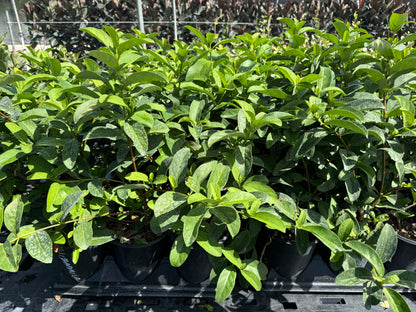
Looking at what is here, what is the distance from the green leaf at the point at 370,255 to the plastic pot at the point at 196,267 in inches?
26.5

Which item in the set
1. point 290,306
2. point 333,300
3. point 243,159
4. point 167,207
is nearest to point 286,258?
point 290,306

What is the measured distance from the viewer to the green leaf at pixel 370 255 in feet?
3.37

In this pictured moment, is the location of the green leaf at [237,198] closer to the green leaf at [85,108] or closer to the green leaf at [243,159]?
the green leaf at [243,159]

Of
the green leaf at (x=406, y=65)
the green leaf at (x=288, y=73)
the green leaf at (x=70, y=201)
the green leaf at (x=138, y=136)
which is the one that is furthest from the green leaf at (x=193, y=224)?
the green leaf at (x=406, y=65)

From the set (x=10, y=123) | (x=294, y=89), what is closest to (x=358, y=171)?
(x=294, y=89)

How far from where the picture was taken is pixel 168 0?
7.19 m

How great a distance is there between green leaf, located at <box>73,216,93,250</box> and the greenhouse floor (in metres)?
0.53

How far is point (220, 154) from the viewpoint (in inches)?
49.4

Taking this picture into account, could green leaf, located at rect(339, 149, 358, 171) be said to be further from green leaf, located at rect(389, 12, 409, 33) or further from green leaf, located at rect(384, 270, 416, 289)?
green leaf, located at rect(389, 12, 409, 33)

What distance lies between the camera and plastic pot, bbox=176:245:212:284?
57.8 inches

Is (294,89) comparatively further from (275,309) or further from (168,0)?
(168,0)

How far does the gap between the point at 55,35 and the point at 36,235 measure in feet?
24.2

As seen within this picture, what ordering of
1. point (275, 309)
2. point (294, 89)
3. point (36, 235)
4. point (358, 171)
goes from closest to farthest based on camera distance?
1. point (36, 235)
2. point (294, 89)
3. point (358, 171)
4. point (275, 309)

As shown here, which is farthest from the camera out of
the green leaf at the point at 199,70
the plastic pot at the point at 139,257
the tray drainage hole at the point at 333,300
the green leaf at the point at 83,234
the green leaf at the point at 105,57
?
the tray drainage hole at the point at 333,300
